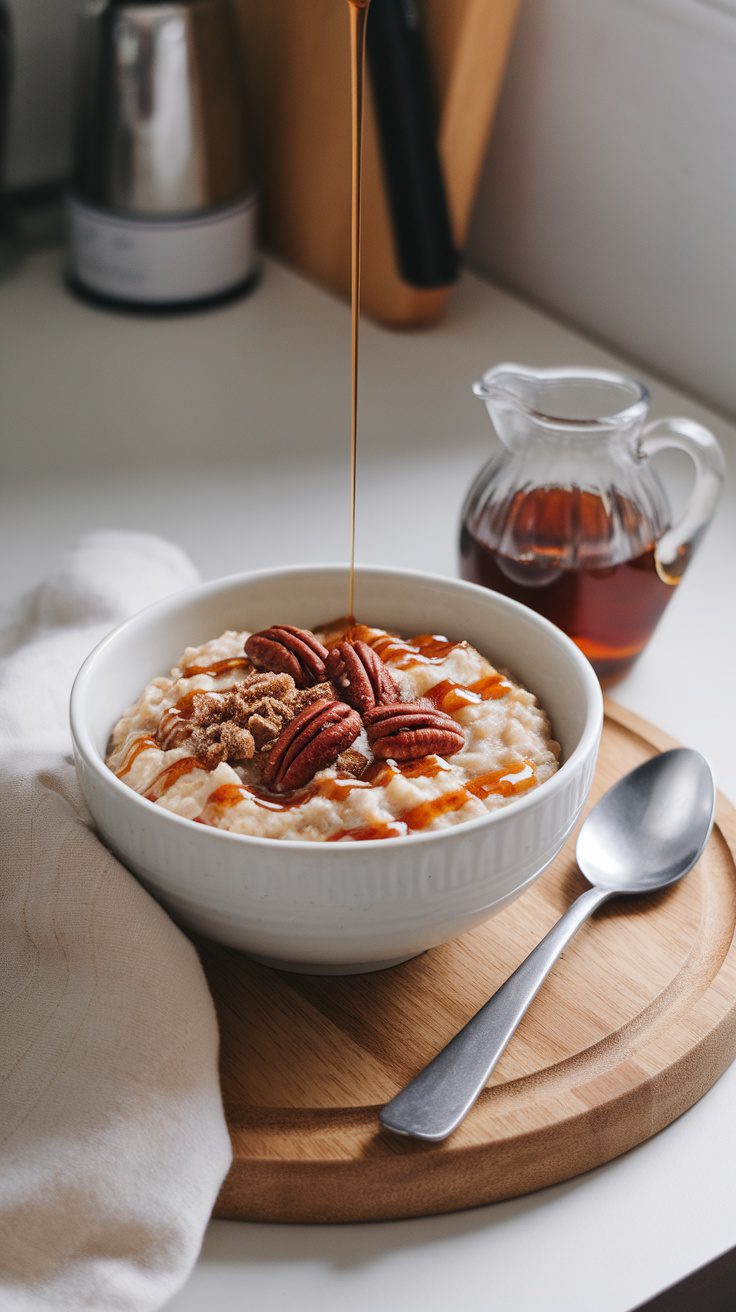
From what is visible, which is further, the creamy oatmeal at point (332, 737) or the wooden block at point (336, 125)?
the wooden block at point (336, 125)

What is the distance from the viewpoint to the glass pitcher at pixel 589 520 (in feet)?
3.74

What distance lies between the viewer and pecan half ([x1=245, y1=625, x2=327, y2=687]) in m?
0.92

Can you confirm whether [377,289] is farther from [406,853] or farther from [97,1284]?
[97,1284]

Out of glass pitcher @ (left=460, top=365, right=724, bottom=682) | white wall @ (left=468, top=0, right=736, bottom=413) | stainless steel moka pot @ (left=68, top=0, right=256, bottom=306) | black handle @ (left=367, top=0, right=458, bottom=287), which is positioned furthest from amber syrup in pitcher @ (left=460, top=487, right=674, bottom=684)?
stainless steel moka pot @ (left=68, top=0, right=256, bottom=306)

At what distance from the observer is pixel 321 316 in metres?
1.83

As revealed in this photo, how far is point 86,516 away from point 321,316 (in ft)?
1.81

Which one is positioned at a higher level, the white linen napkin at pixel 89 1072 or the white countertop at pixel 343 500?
the white linen napkin at pixel 89 1072

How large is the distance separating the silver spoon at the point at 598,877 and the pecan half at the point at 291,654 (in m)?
0.22

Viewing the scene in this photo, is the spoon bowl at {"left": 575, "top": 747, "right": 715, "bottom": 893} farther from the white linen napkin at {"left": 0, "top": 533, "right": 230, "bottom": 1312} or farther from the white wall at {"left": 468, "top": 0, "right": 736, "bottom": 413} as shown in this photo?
the white wall at {"left": 468, "top": 0, "right": 736, "bottom": 413}

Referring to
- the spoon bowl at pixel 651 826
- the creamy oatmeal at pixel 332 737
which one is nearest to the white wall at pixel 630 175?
the spoon bowl at pixel 651 826

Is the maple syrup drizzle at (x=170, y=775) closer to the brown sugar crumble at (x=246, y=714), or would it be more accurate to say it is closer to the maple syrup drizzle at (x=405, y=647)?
the brown sugar crumble at (x=246, y=714)

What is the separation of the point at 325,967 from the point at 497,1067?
0.12 metres

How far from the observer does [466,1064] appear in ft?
2.55

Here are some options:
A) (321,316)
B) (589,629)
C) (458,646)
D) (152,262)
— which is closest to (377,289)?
(321,316)
